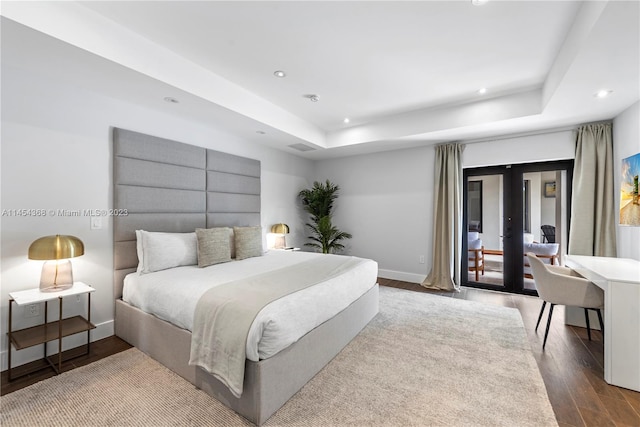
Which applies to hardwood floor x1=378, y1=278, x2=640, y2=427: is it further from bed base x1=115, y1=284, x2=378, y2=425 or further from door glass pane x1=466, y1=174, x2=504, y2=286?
bed base x1=115, y1=284, x2=378, y2=425

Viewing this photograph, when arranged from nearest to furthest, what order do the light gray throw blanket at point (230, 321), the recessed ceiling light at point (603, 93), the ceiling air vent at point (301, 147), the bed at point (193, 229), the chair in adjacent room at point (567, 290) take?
the light gray throw blanket at point (230, 321)
the bed at point (193, 229)
the chair in adjacent room at point (567, 290)
the recessed ceiling light at point (603, 93)
the ceiling air vent at point (301, 147)

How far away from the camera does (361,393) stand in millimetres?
1922

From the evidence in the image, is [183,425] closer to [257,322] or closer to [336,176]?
[257,322]

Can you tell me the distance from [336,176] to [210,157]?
2689 millimetres

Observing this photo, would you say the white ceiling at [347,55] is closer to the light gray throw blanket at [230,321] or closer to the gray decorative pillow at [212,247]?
the gray decorative pillow at [212,247]

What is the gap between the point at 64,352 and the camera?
97.5 inches

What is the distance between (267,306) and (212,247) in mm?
1592

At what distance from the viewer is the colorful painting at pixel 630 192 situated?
2.79m

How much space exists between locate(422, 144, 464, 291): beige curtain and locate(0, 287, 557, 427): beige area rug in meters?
1.80

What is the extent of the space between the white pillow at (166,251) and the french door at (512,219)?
4175 millimetres

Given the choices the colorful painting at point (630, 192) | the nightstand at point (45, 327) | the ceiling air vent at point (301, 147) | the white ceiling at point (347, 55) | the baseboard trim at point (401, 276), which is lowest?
the baseboard trim at point (401, 276)

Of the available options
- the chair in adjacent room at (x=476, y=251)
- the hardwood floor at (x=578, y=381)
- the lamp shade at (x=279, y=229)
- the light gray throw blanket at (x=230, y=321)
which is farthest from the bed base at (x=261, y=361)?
the chair in adjacent room at (x=476, y=251)

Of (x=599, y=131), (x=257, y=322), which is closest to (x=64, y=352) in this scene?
(x=257, y=322)

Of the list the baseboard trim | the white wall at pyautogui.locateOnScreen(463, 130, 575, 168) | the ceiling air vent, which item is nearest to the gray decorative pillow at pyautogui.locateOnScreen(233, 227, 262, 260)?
the ceiling air vent
